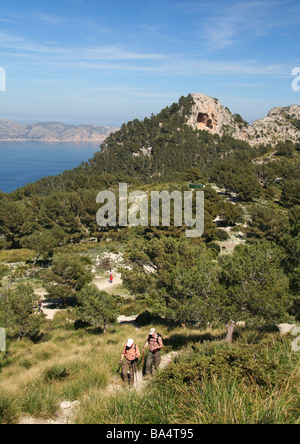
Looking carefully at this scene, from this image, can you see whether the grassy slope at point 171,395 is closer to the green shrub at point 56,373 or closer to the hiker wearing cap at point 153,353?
the green shrub at point 56,373

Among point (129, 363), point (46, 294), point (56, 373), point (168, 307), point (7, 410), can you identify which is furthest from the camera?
point (46, 294)

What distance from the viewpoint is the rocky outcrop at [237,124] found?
5012 inches

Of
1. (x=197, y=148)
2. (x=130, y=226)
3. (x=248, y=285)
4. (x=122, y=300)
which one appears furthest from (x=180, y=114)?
(x=248, y=285)

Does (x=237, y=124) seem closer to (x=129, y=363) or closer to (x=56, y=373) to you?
(x=129, y=363)

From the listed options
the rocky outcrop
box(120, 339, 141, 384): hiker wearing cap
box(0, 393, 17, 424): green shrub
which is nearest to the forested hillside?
box(0, 393, 17, 424): green shrub

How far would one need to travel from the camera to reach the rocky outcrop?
418 ft

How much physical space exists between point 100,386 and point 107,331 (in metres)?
9.32

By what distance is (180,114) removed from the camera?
124000mm

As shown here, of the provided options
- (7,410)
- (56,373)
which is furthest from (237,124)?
(7,410)

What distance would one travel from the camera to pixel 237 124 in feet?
479

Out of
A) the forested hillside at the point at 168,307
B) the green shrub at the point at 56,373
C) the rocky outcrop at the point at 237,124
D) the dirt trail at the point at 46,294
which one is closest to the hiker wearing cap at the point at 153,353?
the forested hillside at the point at 168,307

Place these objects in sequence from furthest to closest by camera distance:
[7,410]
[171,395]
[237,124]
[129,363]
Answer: [237,124]
[129,363]
[7,410]
[171,395]

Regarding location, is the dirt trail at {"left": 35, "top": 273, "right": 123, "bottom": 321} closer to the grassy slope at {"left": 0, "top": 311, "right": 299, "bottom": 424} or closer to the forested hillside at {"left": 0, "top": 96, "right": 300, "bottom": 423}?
the forested hillside at {"left": 0, "top": 96, "right": 300, "bottom": 423}
